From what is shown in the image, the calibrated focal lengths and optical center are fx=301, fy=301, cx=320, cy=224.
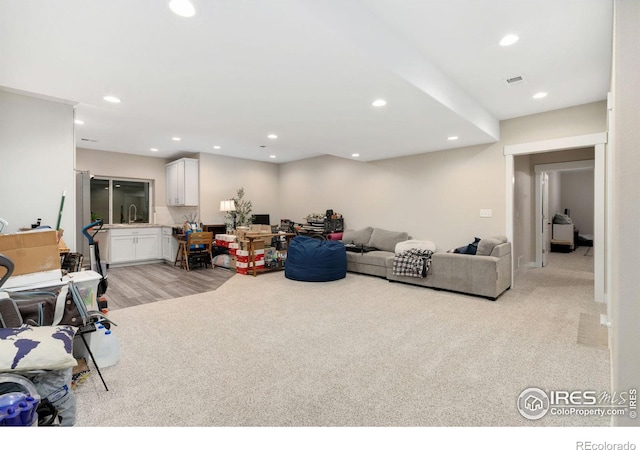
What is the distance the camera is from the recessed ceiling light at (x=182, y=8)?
1698 mm

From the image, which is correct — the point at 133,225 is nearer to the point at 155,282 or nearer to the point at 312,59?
the point at 155,282

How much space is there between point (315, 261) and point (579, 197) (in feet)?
35.5

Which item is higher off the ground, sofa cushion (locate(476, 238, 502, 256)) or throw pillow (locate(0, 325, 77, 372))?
sofa cushion (locate(476, 238, 502, 256))

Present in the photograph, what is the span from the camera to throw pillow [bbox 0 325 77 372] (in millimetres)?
1324

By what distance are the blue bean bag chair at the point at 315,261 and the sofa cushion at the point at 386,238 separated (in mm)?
1006

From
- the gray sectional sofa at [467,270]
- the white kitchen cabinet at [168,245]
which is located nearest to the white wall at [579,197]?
the gray sectional sofa at [467,270]

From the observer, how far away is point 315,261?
505 cm

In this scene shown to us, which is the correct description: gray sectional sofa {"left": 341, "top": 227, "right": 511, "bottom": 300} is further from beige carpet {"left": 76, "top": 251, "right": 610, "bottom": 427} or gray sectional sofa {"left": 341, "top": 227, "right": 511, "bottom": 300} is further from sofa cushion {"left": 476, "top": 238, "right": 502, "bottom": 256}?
beige carpet {"left": 76, "top": 251, "right": 610, "bottom": 427}

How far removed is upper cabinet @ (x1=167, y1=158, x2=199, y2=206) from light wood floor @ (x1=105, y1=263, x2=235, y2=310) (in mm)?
1517

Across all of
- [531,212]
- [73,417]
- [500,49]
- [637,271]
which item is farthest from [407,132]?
[73,417]

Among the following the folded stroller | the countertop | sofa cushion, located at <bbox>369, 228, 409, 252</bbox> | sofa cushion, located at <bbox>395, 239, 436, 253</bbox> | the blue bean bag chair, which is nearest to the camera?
the folded stroller

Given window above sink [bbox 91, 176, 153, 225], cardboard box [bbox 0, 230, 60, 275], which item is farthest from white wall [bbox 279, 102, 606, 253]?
cardboard box [bbox 0, 230, 60, 275]

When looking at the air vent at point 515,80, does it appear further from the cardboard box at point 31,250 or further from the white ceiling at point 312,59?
the cardboard box at point 31,250

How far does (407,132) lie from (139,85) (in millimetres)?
3281
